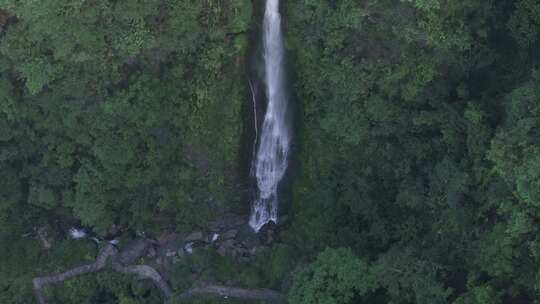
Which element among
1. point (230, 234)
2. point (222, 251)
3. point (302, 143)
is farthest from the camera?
point (230, 234)

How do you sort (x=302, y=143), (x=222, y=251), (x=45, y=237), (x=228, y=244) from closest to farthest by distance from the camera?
(x=302, y=143) → (x=222, y=251) → (x=228, y=244) → (x=45, y=237)

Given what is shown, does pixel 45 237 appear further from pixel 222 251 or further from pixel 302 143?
pixel 302 143

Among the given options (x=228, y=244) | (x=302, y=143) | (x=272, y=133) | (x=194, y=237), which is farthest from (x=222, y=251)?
(x=302, y=143)

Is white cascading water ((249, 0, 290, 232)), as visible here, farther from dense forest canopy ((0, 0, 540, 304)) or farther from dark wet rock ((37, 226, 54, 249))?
dark wet rock ((37, 226, 54, 249))

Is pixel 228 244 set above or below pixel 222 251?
above

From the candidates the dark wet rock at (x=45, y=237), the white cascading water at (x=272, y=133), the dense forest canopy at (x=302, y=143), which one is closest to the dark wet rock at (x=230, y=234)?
the white cascading water at (x=272, y=133)

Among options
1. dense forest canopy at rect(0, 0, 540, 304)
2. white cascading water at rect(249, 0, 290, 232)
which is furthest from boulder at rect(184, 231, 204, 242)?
white cascading water at rect(249, 0, 290, 232)
